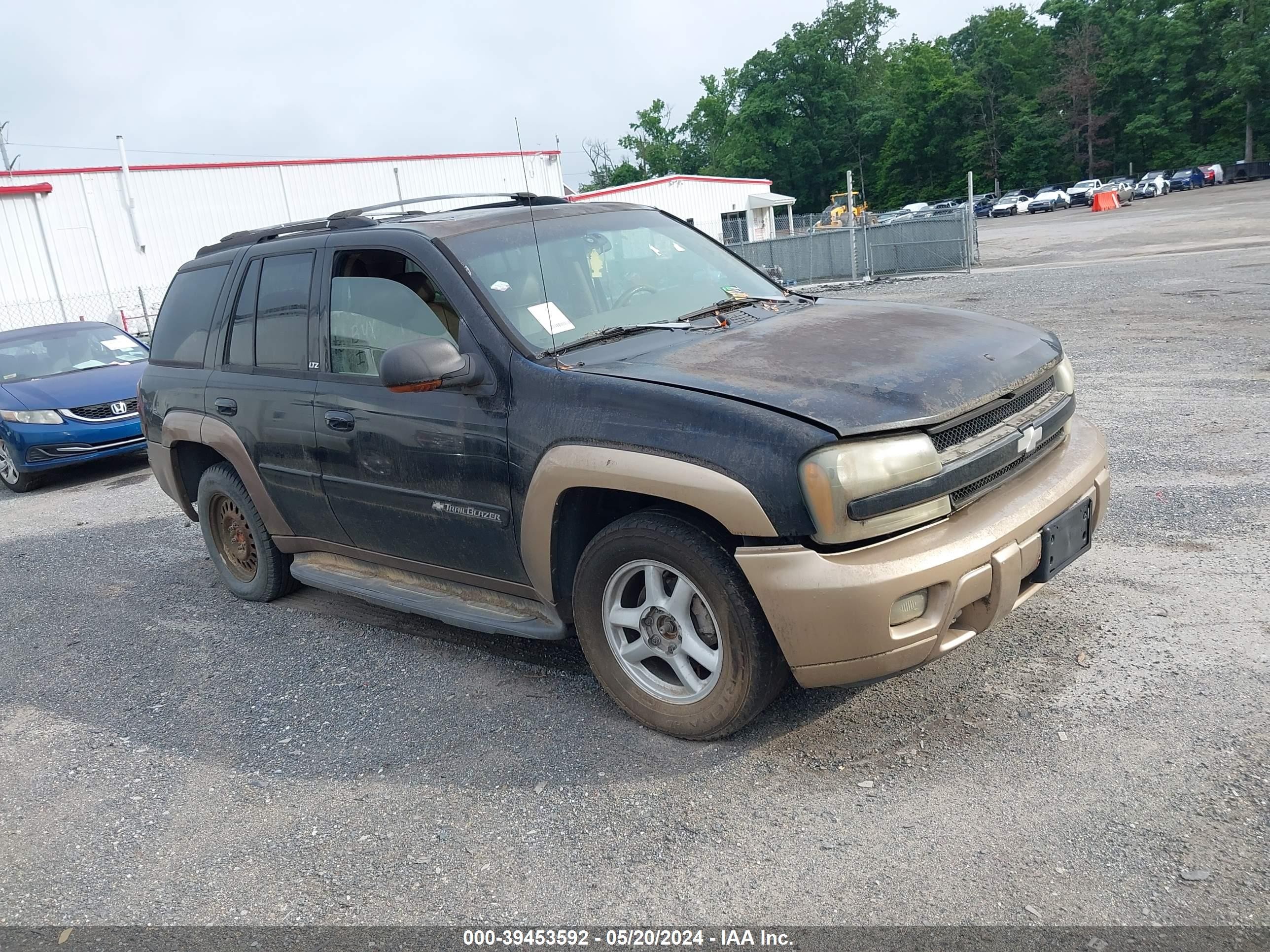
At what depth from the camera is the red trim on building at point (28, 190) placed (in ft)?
85.4

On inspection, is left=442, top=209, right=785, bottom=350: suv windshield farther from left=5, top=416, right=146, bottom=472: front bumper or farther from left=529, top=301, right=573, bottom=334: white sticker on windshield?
left=5, top=416, right=146, bottom=472: front bumper

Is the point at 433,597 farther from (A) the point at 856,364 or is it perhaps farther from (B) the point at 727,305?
(A) the point at 856,364

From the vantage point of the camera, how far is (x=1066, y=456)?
12.9ft

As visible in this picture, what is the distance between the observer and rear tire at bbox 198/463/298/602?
18.0ft

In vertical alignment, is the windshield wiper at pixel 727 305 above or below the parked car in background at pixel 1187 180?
above

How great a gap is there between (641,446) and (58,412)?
8.67 m

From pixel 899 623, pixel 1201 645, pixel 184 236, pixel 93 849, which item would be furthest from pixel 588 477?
pixel 184 236

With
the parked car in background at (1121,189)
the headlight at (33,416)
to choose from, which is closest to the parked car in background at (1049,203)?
the parked car in background at (1121,189)

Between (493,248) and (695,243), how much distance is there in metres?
1.17

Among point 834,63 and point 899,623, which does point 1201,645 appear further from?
point 834,63

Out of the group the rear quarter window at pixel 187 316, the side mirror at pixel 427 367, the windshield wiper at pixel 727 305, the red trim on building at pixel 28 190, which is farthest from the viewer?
the red trim on building at pixel 28 190

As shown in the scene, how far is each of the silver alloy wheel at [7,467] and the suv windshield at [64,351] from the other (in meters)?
0.80

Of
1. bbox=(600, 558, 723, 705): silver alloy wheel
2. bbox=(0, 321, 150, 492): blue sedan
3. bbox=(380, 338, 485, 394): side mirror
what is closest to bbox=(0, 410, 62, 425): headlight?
bbox=(0, 321, 150, 492): blue sedan

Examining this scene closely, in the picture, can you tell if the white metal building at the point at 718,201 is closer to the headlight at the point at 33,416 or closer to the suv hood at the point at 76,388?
the suv hood at the point at 76,388
